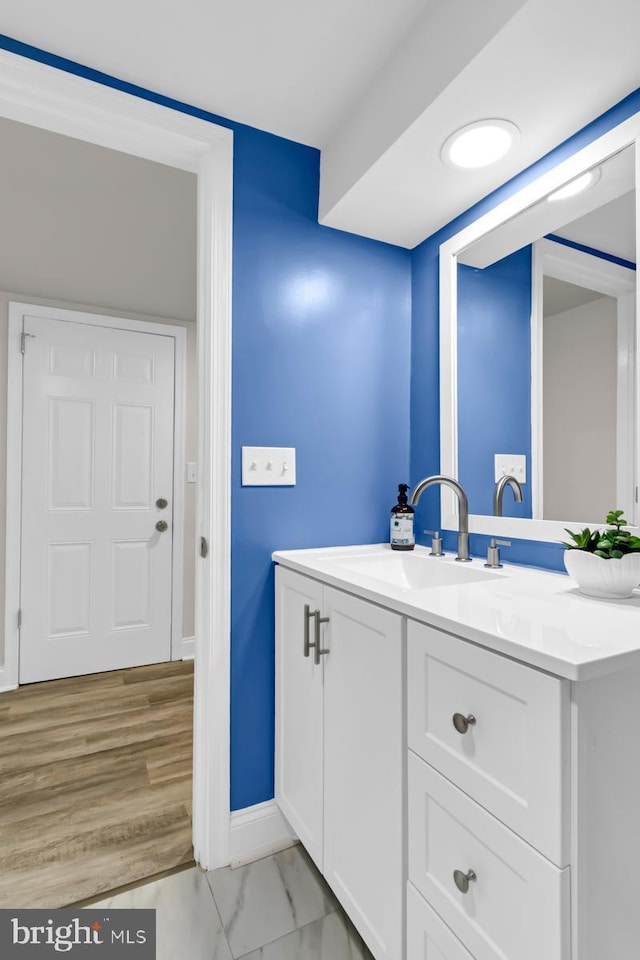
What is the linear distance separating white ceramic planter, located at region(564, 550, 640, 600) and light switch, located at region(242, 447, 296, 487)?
2.81ft

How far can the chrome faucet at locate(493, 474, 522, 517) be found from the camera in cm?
142

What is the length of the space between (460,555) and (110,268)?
223cm

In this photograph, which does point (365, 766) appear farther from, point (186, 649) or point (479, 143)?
point (186, 649)

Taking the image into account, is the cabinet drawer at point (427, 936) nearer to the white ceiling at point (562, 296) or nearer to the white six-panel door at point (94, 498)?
the white ceiling at point (562, 296)

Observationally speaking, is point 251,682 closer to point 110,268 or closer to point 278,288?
point 278,288

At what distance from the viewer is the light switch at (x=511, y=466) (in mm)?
1404

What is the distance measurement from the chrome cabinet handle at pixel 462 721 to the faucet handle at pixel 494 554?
2.09 feet

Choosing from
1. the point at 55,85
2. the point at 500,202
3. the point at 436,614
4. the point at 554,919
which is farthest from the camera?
the point at 500,202

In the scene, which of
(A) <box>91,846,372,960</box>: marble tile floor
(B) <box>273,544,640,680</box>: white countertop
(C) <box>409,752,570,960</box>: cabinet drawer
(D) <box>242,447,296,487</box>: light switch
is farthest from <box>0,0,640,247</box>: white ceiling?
(A) <box>91,846,372,960</box>: marble tile floor

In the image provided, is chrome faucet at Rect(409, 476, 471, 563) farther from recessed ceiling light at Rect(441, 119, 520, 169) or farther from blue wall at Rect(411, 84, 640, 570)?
recessed ceiling light at Rect(441, 119, 520, 169)

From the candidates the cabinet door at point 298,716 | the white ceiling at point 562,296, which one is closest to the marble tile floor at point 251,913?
the cabinet door at point 298,716

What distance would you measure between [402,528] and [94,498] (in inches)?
83.8

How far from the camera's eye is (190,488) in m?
3.27

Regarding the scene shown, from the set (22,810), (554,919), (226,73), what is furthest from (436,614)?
(22,810)
